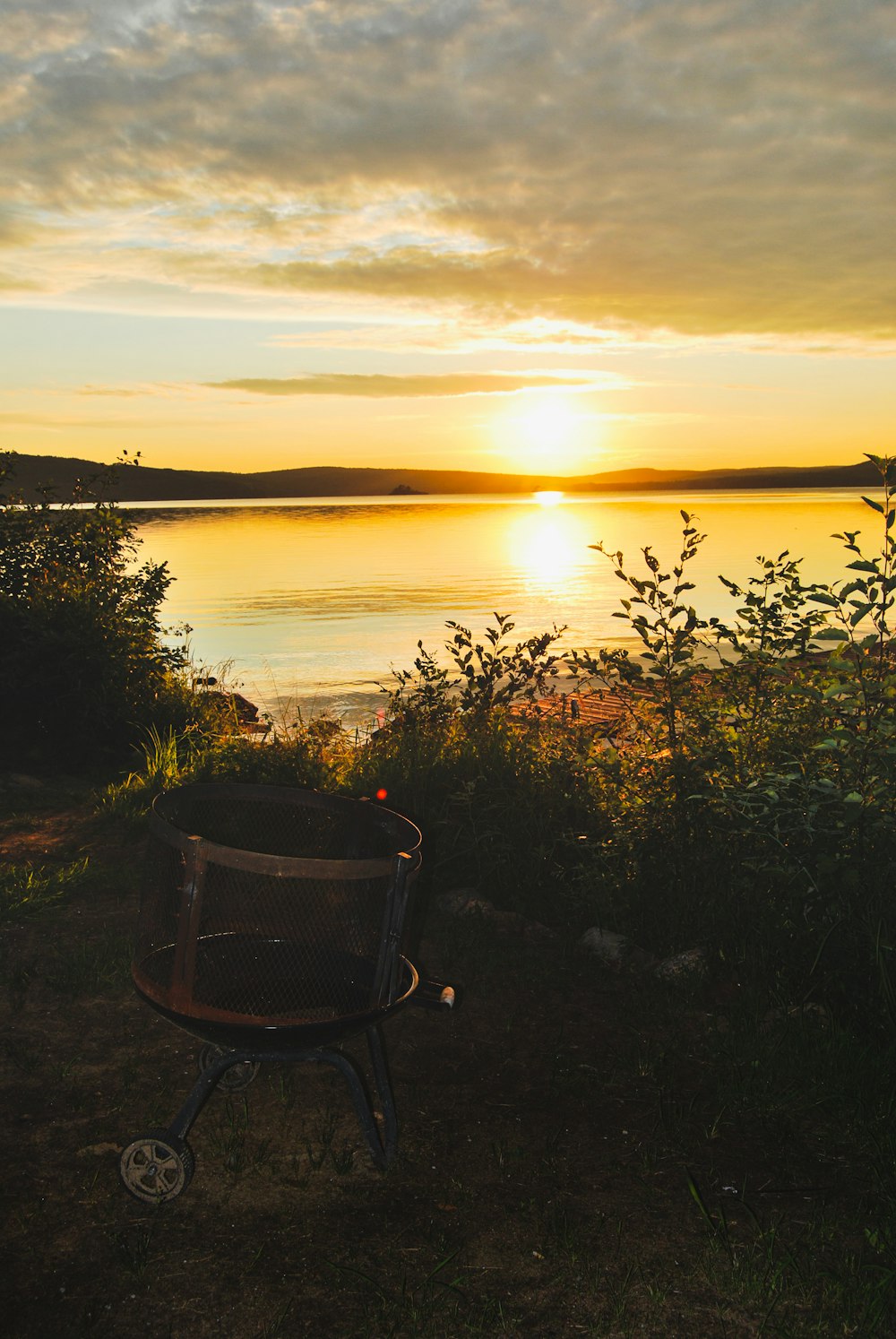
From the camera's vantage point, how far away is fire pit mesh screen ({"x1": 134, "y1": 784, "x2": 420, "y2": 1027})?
3.68 metres

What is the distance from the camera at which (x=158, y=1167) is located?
3.75m

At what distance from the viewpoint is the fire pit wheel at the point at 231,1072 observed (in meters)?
4.54

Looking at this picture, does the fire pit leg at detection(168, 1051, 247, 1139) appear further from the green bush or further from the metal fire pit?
the green bush

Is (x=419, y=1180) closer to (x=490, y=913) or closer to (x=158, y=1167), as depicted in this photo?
(x=158, y=1167)

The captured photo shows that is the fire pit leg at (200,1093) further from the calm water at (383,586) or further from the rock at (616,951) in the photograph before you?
the calm water at (383,586)

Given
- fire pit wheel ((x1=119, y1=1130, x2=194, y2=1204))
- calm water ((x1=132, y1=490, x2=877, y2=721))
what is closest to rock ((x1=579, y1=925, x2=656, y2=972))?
fire pit wheel ((x1=119, y1=1130, x2=194, y2=1204))

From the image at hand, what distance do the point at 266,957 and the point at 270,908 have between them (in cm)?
37

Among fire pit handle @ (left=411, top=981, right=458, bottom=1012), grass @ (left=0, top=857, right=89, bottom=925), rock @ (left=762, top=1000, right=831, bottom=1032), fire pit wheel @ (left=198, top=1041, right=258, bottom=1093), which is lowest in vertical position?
grass @ (left=0, top=857, right=89, bottom=925)

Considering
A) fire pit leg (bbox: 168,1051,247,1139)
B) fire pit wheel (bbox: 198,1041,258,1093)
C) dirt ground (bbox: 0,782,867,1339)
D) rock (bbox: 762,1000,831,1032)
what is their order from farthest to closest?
rock (bbox: 762,1000,831,1032) < fire pit wheel (bbox: 198,1041,258,1093) < fire pit leg (bbox: 168,1051,247,1139) < dirt ground (bbox: 0,782,867,1339)

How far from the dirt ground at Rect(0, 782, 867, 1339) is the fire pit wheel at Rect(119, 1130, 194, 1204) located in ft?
0.29

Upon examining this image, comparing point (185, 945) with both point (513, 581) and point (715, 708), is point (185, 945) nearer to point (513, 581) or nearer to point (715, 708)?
A: point (715, 708)

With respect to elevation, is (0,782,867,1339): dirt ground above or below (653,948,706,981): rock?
below

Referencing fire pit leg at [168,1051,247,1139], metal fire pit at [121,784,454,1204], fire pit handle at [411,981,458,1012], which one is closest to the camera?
metal fire pit at [121,784,454,1204]

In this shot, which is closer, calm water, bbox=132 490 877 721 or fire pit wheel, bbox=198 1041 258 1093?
fire pit wheel, bbox=198 1041 258 1093
